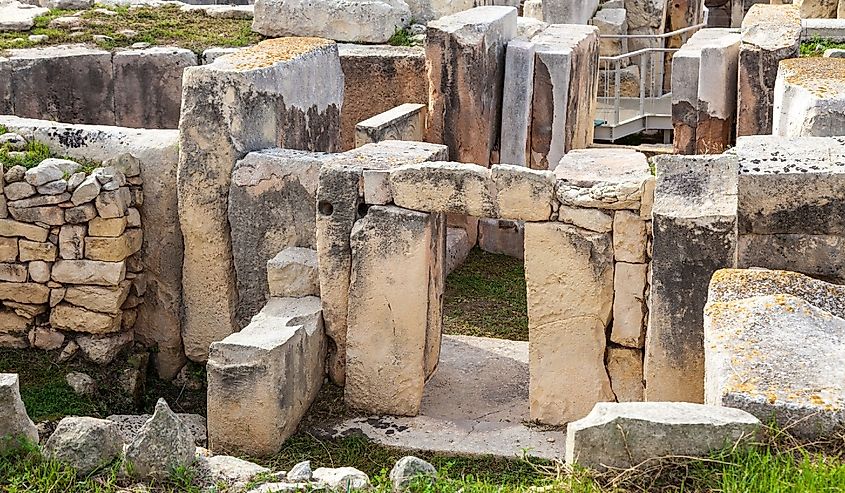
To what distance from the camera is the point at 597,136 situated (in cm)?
1518

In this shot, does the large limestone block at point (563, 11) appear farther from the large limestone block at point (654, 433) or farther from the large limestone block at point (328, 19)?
the large limestone block at point (654, 433)

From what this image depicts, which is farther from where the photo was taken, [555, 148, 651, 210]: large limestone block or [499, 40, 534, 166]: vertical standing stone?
[499, 40, 534, 166]: vertical standing stone

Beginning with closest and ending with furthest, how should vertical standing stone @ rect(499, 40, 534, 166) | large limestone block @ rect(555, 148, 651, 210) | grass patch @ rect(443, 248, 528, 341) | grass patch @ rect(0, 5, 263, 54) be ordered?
large limestone block @ rect(555, 148, 651, 210) → grass patch @ rect(443, 248, 528, 341) → vertical standing stone @ rect(499, 40, 534, 166) → grass patch @ rect(0, 5, 263, 54)

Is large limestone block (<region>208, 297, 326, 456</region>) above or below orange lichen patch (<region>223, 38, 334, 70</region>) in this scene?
below

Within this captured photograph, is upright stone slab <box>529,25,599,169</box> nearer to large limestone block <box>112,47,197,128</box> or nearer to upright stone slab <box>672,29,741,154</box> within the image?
upright stone slab <box>672,29,741,154</box>

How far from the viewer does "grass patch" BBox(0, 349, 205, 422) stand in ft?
25.0

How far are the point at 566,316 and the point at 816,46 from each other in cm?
499

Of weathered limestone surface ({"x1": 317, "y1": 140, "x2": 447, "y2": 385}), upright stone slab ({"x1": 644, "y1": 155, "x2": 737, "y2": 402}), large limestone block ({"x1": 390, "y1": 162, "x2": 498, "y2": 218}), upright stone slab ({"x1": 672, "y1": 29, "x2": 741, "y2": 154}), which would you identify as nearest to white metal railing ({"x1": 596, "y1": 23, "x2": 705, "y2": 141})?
Answer: upright stone slab ({"x1": 672, "y1": 29, "x2": 741, "y2": 154})

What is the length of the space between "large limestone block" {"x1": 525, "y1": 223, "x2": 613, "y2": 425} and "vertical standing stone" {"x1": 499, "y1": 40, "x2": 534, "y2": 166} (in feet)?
13.7

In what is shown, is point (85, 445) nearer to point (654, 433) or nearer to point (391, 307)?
point (654, 433)

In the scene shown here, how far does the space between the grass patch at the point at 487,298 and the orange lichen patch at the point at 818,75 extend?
106 inches

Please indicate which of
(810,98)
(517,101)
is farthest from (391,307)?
(517,101)

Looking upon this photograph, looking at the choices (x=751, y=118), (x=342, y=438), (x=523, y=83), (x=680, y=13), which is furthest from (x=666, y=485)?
(x=680, y=13)

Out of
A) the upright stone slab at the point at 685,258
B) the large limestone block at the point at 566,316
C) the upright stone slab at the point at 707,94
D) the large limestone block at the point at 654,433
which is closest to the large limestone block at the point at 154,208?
the large limestone block at the point at 566,316
